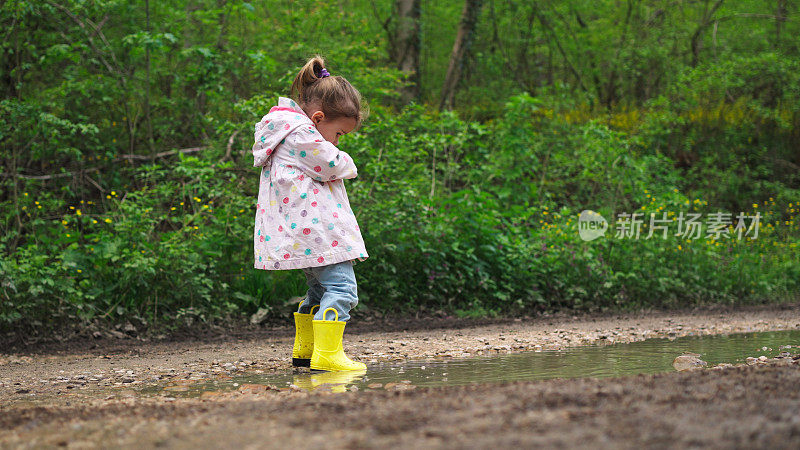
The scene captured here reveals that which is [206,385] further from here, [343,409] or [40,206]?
[40,206]

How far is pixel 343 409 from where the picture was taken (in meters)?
2.45

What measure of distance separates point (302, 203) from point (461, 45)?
10.1 meters

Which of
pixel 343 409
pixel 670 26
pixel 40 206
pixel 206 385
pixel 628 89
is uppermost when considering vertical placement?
pixel 670 26

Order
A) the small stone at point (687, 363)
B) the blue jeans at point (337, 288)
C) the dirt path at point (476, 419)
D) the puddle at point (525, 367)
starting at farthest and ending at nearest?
the blue jeans at point (337, 288) → the small stone at point (687, 363) → the puddle at point (525, 367) → the dirt path at point (476, 419)

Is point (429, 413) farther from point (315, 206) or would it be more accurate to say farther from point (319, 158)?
point (319, 158)

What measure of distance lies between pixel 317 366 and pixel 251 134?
361 cm

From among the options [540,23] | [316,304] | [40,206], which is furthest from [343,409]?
[540,23]

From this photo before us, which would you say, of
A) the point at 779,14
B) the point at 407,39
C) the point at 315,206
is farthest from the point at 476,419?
the point at 779,14

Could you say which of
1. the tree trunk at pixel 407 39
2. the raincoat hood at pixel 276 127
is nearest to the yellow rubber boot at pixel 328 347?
the raincoat hood at pixel 276 127

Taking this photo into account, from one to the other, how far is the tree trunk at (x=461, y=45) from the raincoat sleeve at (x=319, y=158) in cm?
948

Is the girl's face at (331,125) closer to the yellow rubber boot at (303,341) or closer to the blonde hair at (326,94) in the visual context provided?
the blonde hair at (326,94)

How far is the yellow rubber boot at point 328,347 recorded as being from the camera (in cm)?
403

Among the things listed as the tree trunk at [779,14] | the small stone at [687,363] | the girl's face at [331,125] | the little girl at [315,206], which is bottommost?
the small stone at [687,363]

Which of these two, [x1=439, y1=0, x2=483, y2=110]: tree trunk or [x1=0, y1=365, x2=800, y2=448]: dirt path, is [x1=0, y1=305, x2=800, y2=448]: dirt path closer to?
[x1=0, y1=365, x2=800, y2=448]: dirt path
